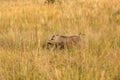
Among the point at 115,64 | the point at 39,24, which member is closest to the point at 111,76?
the point at 115,64

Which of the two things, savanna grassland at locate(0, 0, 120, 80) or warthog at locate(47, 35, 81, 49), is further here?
warthog at locate(47, 35, 81, 49)

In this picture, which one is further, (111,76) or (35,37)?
(35,37)

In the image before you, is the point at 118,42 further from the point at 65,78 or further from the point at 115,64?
the point at 65,78

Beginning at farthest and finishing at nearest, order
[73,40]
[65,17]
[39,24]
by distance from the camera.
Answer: [65,17] → [39,24] → [73,40]

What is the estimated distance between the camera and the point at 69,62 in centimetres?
379

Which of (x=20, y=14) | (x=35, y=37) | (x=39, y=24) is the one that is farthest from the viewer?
(x=20, y=14)

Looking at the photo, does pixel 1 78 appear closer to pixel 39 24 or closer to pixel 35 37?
pixel 35 37

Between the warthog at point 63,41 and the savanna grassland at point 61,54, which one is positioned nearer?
the savanna grassland at point 61,54

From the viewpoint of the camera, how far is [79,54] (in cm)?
397

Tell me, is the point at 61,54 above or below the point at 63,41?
below

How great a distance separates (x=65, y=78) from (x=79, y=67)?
0.40 metres

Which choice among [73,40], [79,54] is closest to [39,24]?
[73,40]

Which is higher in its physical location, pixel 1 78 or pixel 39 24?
pixel 39 24

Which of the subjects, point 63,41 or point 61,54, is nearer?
point 61,54
